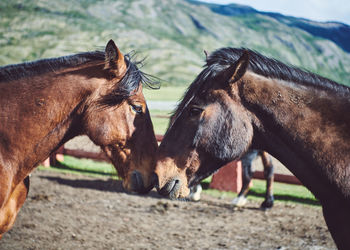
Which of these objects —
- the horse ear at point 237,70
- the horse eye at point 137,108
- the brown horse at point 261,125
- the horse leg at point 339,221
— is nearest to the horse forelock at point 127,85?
the horse eye at point 137,108

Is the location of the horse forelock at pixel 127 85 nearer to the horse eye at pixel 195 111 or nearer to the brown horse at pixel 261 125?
the brown horse at pixel 261 125

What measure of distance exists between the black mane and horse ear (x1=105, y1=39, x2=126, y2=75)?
671mm

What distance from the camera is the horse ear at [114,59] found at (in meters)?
2.71

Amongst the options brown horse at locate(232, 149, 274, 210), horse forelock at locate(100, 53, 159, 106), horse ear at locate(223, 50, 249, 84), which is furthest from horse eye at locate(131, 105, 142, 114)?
brown horse at locate(232, 149, 274, 210)

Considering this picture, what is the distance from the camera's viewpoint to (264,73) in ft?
8.24

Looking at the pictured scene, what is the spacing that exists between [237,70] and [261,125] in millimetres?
469

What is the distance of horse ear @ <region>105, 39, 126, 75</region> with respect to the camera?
271 cm

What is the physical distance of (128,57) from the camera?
124 inches

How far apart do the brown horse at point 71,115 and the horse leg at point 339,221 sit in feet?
4.79

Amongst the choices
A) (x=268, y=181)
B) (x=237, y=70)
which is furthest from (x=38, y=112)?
(x=268, y=181)

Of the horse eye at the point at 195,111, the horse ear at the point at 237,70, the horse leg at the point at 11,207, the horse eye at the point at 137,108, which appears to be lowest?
the horse leg at the point at 11,207

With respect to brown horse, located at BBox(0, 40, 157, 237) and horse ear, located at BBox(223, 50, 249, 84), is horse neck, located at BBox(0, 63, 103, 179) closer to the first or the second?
brown horse, located at BBox(0, 40, 157, 237)

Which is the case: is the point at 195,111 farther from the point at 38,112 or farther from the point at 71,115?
the point at 38,112

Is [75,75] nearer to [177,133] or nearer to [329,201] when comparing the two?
[177,133]
